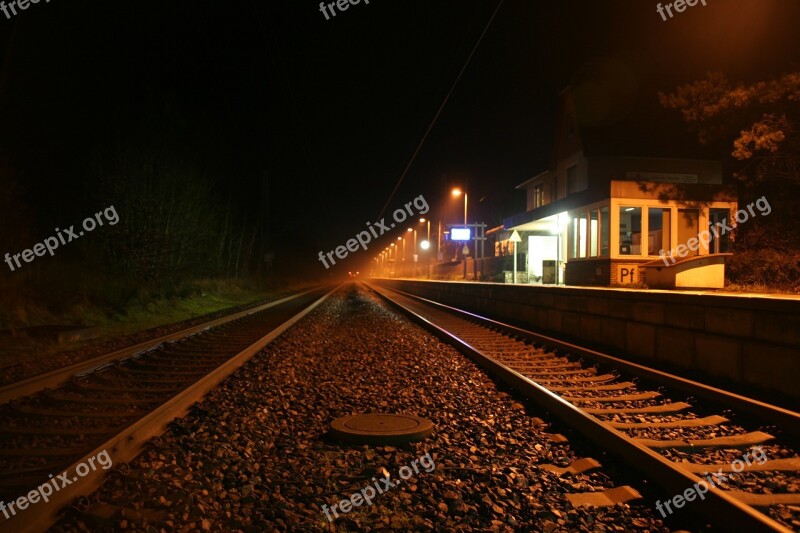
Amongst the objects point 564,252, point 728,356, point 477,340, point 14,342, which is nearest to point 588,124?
point 564,252

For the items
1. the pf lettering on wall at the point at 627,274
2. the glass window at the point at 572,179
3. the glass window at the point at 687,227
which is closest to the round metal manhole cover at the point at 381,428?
the pf lettering on wall at the point at 627,274

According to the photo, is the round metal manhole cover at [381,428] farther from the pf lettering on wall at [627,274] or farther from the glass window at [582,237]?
the glass window at [582,237]

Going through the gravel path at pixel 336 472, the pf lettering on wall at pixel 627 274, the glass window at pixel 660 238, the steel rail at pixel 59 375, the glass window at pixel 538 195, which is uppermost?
the glass window at pixel 538 195

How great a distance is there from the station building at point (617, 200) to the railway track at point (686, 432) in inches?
635

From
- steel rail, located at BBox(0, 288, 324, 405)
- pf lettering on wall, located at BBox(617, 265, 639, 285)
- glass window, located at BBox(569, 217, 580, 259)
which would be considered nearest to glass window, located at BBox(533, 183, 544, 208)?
glass window, located at BBox(569, 217, 580, 259)

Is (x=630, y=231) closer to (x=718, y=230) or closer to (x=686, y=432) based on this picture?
(x=718, y=230)

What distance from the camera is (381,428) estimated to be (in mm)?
5422

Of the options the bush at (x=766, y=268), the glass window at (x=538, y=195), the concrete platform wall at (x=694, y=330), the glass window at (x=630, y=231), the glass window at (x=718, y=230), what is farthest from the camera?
the glass window at (x=538, y=195)

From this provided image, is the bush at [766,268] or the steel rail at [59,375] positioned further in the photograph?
the bush at [766,268]

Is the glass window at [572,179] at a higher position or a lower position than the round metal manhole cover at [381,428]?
higher

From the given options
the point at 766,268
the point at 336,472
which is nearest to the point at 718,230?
the point at 766,268

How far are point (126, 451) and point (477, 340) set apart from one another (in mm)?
8966

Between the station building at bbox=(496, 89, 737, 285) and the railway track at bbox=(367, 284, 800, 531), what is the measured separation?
16.1 m

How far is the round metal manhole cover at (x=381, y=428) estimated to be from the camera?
514 cm
